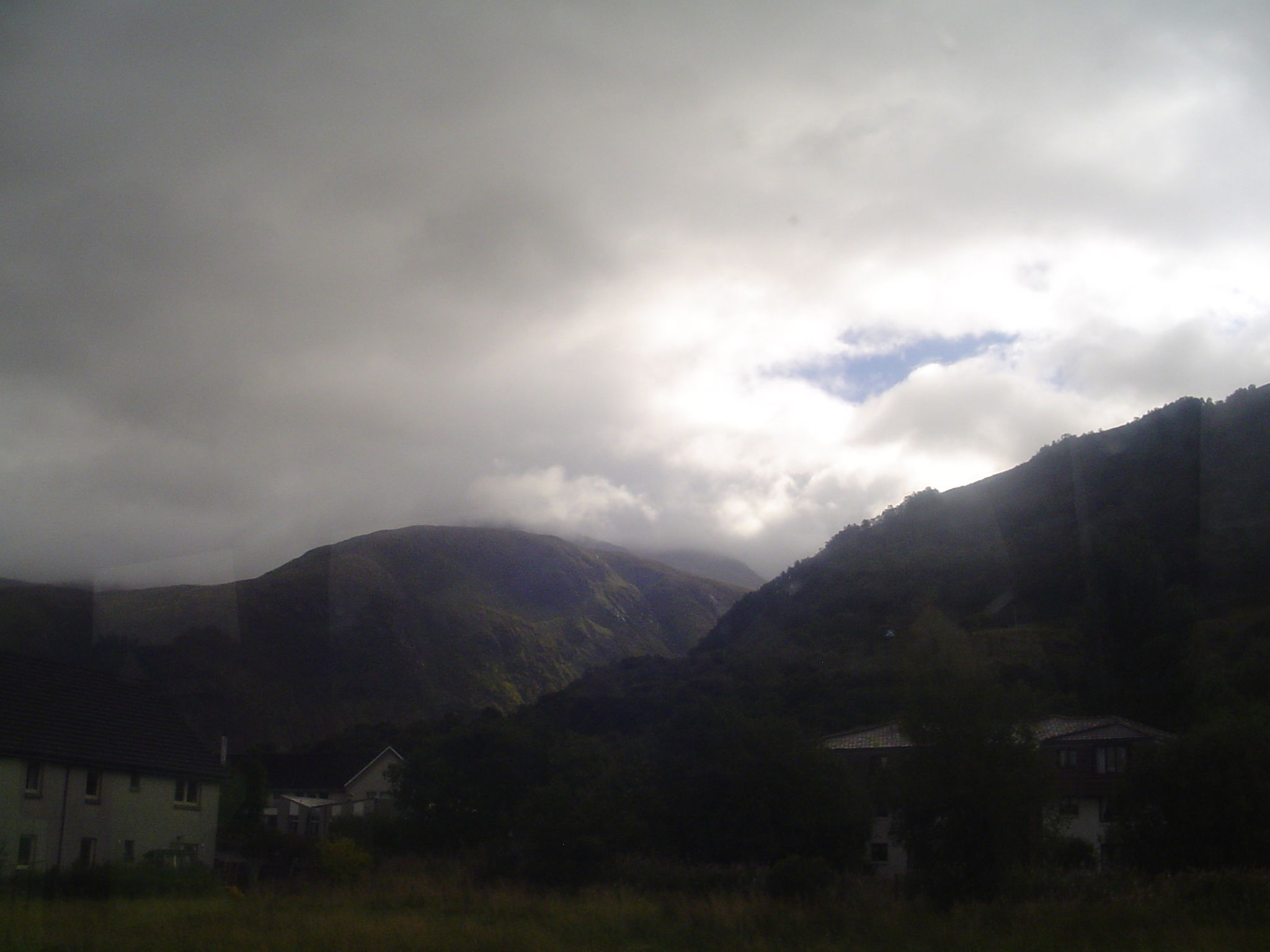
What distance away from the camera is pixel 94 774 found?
1209 inches

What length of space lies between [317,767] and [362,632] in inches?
1953

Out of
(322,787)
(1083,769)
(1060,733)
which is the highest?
(1060,733)

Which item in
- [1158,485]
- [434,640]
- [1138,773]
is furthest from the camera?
[434,640]

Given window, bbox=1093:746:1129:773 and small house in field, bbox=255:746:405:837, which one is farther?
small house in field, bbox=255:746:405:837

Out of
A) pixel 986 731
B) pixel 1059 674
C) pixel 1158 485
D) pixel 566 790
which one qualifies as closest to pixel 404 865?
pixel 566 790

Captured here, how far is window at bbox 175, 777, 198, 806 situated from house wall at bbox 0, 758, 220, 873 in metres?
0.18

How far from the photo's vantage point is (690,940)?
16281 millimetres

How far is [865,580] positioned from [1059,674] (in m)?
34.3

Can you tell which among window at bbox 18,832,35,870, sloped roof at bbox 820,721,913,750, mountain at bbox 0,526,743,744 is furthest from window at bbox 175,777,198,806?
mountain at bbox 0,526,743,744

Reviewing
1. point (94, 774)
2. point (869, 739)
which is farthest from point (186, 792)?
point (869, 739)

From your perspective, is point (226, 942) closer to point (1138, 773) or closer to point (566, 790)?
point (566, 790)

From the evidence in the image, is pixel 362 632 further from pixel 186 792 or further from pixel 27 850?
pixel 27 850

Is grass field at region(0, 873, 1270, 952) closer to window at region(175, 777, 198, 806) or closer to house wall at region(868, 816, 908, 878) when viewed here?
house wall at region(868, 816, 908, 878)

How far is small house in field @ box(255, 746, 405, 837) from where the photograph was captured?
58.5 meters
